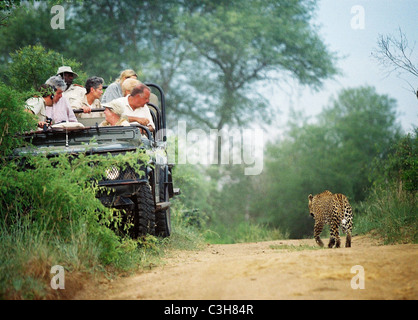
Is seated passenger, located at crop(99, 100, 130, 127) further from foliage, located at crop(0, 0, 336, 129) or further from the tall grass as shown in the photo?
foliage, located at crop(0, 0, 336, 129)

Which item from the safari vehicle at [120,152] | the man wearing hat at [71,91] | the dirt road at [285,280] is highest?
the man wearing hat at [71,91]

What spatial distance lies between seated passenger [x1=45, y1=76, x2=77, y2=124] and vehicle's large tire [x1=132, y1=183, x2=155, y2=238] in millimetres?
1783

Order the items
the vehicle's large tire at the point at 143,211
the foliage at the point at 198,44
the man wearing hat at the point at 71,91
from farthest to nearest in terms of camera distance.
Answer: the foliage at the point at 198,44, the man wearing hat at the point at 71,91, the vehicle's large tire at the point at 143,211

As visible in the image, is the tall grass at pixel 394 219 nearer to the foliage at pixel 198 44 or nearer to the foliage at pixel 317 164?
the foliage at pixel 317 164

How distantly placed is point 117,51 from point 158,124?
49.4ft

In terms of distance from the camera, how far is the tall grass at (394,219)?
9188 mm

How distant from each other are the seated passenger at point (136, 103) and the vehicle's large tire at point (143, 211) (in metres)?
1.61

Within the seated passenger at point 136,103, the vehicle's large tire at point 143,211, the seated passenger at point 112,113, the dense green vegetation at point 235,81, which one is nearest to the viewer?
the vehicle's large tire at point 143,211

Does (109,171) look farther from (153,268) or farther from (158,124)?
(158,124)

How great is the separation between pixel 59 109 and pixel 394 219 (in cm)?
575

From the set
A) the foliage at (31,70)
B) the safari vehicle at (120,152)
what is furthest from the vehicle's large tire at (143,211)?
the foliage at (31,70)
